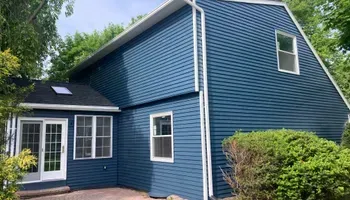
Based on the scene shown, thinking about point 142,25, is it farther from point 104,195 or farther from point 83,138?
point 104,195

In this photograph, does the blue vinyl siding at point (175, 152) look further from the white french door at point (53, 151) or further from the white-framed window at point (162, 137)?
the white french door at point (53, 151)

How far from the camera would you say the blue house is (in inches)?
278

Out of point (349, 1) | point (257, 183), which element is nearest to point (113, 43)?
point (257, 183)

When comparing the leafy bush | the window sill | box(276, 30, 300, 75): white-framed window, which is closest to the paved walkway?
the window sill

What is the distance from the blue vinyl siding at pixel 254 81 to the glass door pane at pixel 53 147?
5.37 meters

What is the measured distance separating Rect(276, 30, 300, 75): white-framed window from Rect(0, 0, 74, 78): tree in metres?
7.87

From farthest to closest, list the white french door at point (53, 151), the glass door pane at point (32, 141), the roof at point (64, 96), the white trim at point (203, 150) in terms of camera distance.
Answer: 1. the roof at point (64, 96)
2. the white french door at point (53, 151)
3. the glass door pane at point (32, 141)
4. the white trim at point (203, 150)

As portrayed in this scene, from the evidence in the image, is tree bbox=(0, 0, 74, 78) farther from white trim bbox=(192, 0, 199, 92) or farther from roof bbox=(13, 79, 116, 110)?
white trim bbox=(192, 0, 199, 92)

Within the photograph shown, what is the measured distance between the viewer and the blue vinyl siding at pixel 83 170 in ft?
29.9

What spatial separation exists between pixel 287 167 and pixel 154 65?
4775 mm

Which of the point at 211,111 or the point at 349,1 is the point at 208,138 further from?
the point at 349,1

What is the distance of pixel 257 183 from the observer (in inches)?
228

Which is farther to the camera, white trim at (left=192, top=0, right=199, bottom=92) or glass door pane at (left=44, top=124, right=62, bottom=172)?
glass door pane at (left=44, top=124, right=62, bottom=172)

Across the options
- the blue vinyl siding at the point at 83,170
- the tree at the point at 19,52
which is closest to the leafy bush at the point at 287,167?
the tree at the point at 19,52
